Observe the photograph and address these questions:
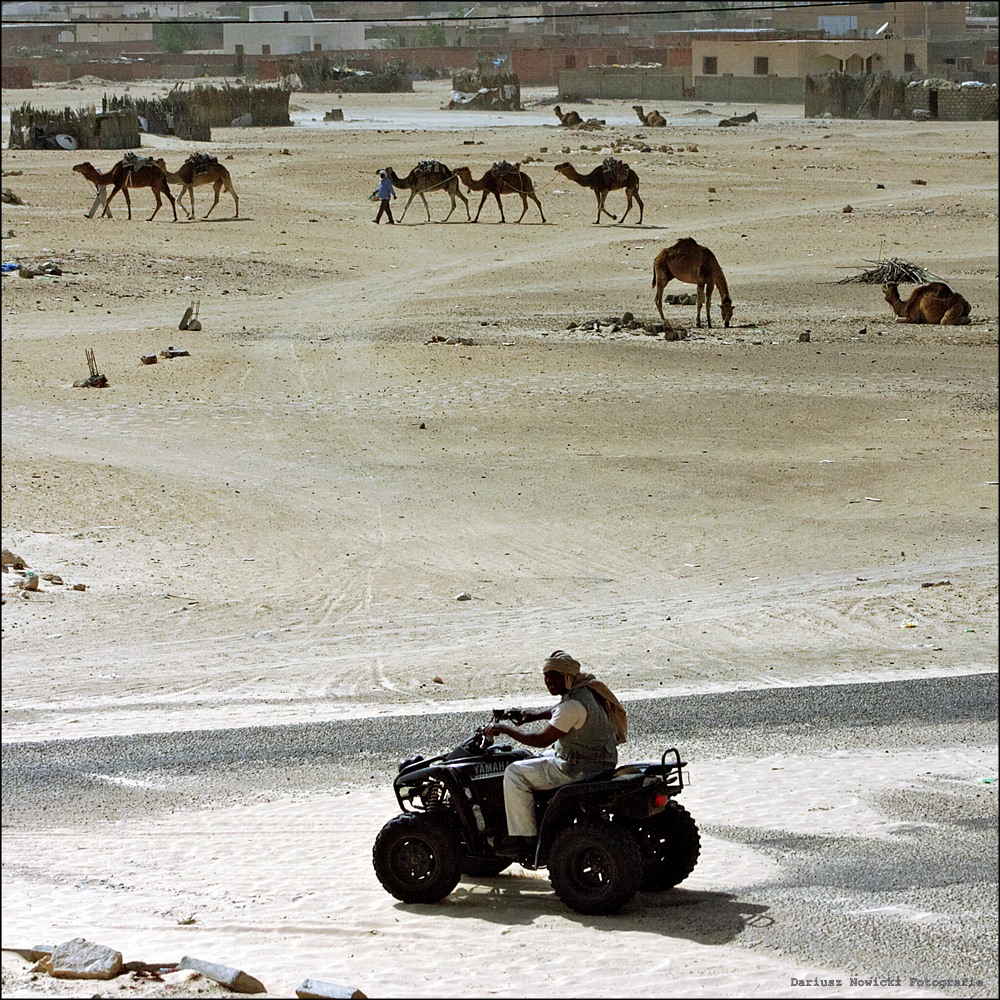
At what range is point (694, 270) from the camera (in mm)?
25281

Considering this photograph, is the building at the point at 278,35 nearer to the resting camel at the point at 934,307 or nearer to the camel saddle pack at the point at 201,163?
the camel saddle pack at the point at 201,163

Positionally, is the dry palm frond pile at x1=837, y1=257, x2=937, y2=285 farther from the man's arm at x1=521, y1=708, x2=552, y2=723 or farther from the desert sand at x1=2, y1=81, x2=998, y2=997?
the man's arm at x1=521, y1=708, x2=552, y2=723

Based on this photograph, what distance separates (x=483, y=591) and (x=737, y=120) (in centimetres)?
5363

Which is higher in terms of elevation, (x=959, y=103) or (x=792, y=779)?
(x=959, y=103)

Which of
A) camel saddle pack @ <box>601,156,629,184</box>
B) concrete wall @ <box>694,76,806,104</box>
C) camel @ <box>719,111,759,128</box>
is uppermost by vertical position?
concrete wall @ <box>694,76,806,104</box>

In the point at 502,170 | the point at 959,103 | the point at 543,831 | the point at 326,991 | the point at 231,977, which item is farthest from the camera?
the point at 959,103

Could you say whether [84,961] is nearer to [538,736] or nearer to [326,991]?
[326,991]

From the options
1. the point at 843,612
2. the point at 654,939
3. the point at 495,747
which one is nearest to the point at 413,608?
the point at 843,612

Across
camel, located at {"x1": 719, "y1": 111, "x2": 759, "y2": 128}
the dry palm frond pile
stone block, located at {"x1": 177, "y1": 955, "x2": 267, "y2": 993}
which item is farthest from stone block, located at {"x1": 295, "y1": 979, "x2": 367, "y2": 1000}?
camel, located at {"x1": 719, "y1": 111, "x2": 759, "y2": 128}

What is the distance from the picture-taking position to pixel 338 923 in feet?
26.2

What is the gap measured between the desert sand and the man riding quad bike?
173 mm

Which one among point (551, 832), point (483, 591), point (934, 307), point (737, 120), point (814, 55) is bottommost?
point (551, 832)

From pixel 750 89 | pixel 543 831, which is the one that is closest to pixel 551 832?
pixel 543 831

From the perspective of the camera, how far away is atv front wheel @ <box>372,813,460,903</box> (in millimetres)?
8273
